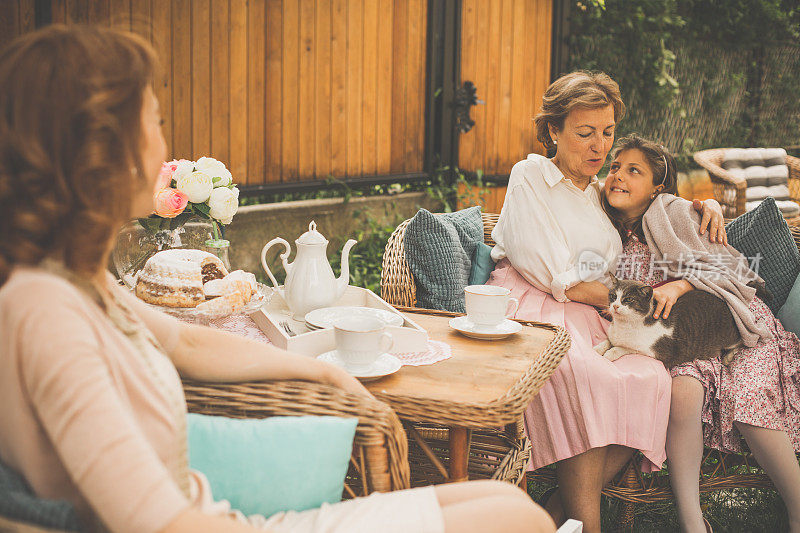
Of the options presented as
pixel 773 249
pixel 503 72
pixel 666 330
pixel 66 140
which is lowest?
pixel 666 330

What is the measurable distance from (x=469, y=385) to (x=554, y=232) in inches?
45.5

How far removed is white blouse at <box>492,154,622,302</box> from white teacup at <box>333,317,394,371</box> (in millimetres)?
1083

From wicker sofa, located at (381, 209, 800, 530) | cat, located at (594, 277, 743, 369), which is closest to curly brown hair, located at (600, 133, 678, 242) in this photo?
cat, located at (594, 277, 743, 369)

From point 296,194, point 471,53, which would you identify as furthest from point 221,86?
point 471,53

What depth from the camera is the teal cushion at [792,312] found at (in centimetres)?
259

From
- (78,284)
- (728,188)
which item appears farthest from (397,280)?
(728,188)

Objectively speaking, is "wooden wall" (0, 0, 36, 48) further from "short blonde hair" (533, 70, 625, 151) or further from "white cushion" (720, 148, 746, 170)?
"white cushion" (720, 148, 746, 170)

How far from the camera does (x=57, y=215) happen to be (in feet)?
3.21

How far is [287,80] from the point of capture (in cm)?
462

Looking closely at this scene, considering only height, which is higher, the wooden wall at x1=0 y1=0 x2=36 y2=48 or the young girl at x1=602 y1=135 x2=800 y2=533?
the wooden wall at x1=0 y1=0 x2=36 y2=48

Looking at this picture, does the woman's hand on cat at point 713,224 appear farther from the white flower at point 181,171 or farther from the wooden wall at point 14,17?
the wooden wall at point 14,17

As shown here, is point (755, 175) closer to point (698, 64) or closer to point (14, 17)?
point (698, 64)

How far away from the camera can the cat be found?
2379 mm

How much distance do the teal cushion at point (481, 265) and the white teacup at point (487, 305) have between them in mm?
747
